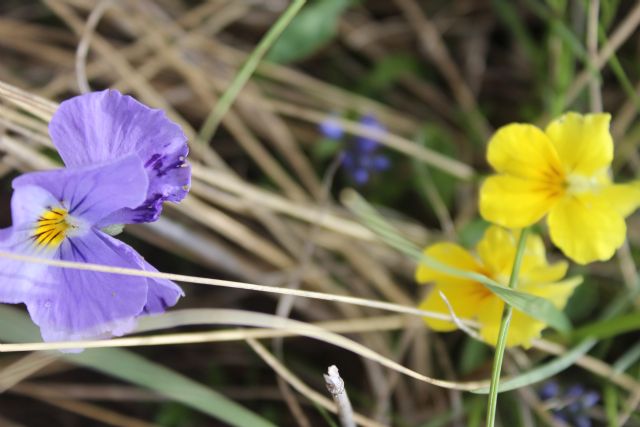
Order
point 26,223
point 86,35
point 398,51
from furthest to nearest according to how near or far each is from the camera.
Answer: point 398,51, point 86,35, point 26,223

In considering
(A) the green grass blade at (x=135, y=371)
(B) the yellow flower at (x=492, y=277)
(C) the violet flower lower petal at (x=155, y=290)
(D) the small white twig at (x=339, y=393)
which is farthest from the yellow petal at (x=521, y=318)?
(C) the violet flower lower petal at (x=155, y=290)

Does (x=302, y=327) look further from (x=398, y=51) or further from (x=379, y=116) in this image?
(x=398, y=51)

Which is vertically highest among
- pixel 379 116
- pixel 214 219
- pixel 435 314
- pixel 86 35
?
pixel 379 116

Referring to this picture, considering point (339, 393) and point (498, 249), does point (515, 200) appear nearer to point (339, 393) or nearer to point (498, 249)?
point (498, 249)

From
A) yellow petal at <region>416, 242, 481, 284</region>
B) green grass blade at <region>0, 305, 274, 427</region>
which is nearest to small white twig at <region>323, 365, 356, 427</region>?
green grass blade at <region>0, 305, 274, 427</region>

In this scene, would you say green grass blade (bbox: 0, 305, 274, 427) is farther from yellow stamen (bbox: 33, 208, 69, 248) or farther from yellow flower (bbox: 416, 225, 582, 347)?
yellow flower (bbox: 416, 225, 582, 347)

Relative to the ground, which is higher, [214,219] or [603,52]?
[603,52]

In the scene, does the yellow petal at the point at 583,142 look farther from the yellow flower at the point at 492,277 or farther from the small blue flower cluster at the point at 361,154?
the small blue flower cluster at the point at 361,154

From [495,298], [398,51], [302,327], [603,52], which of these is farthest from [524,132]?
[398,51]
